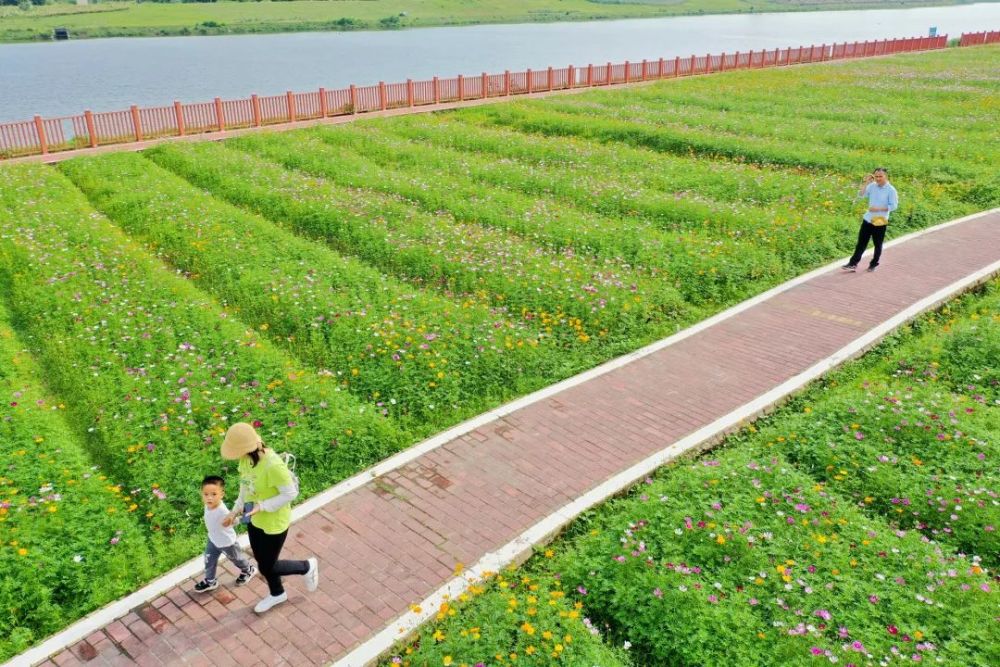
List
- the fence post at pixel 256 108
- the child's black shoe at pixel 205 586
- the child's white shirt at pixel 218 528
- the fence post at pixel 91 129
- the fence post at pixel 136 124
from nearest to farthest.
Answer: the child's white shirt at pixel 218 528 → the child's black shoe at pixel 205 586 → the fence post at pixel 91 129 → the fence post at pixel 136 124 → the fence post at pixel 256 108

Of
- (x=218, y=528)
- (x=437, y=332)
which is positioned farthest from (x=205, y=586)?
(x=437, y=332)

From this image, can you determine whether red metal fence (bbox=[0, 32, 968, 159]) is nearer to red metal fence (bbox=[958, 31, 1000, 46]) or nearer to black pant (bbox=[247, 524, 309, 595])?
black pant (bbox=[247, 524, 309, 595])

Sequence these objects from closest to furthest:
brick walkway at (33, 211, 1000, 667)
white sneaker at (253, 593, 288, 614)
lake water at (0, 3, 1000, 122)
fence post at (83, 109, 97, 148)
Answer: brick walkway at (33, 211, 1000, 667), white sneaker at (253, 593, 288, 614), fence post at (83, 109, 97, 148), lake water at (0, 3, 1000, 122)

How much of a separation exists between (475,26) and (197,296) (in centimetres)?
11987

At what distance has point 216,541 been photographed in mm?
6395

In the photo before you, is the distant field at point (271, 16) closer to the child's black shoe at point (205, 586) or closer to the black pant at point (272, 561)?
the child's black shoe at point (205, 586)

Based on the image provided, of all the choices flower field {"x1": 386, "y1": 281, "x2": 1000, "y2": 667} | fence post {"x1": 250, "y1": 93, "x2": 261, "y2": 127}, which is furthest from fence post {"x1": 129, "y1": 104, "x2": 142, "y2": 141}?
flower field {"x1": 386, "y1": 281, "x2": 1000, "y2": 667}

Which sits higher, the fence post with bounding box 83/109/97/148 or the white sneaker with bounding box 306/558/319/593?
the fence post with bounding box 83/109/97/148

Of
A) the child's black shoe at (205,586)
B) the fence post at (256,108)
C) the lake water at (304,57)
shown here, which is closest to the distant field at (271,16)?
the lake water at (304,57)

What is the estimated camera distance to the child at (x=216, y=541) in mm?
6188

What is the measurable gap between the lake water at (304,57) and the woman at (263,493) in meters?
41.8

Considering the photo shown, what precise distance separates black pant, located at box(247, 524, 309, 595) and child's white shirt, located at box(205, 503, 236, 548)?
0.27 meters

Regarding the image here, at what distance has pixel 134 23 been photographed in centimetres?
9600

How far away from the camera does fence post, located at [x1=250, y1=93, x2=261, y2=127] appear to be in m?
28.1
